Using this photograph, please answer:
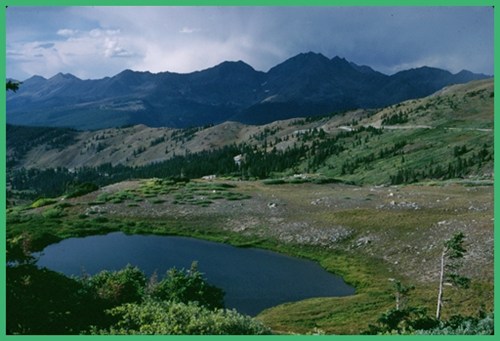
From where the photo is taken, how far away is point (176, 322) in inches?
1097

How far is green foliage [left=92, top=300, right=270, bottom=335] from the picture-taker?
1045 inches

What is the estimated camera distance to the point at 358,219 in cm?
8419

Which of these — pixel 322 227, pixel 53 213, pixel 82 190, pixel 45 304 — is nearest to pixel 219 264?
pixel 322 227

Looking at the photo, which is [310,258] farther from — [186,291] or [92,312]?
[92,312]

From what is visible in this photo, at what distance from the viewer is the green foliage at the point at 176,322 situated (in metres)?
26.5

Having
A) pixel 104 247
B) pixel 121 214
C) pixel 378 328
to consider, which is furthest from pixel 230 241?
pixel 378 328

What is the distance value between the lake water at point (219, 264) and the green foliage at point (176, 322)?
27.0 m

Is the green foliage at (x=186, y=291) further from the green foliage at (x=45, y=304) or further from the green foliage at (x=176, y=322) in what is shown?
the green foliage at (x=176, y=322)

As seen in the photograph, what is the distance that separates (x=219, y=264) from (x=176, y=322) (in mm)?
46153

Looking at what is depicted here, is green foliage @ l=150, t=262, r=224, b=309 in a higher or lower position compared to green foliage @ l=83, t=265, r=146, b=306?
lower

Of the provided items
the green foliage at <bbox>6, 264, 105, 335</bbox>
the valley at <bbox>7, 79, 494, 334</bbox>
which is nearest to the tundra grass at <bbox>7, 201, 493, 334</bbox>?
the valley at <bbox>7, 79, 494, 334</bbox>

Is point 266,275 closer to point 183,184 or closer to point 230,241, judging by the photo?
point 230,241

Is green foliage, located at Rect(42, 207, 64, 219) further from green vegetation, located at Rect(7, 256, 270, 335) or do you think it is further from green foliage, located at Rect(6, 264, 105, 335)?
green foliage, located at Rect(6, 264, 105, 335)

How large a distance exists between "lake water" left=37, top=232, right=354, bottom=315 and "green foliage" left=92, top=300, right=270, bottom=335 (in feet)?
88.7
